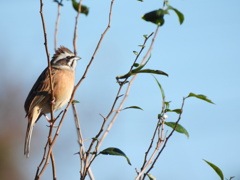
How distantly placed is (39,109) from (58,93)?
24cm

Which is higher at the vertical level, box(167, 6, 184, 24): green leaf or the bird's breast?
box(167, 6, 184, 24): green leaf

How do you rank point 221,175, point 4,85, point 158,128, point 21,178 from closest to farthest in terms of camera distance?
point 221,175, point 158,128, point 21,178, point 4,85

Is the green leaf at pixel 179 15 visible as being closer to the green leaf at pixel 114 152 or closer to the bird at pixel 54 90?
the green leaf at pixel 114 152

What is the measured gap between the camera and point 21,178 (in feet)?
36.0

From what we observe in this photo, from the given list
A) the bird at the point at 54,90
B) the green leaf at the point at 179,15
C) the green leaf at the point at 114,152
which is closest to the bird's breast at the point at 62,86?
the bird at the point at 54,90

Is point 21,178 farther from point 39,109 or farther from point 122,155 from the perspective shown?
point 122,155

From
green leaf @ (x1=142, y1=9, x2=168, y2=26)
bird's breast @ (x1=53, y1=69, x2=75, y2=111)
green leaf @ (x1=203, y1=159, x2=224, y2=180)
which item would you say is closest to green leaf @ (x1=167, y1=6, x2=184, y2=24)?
green leaf @ (x1=142, y1=9, x2=168, y2=26)

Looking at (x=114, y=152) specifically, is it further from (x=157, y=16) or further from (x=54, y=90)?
(x=54, y=90)

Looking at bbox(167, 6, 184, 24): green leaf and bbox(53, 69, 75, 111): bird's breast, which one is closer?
bbox(167, 6, 184, 24): green leaf

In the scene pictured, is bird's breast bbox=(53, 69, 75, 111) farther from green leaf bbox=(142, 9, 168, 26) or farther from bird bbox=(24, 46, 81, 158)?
green leaf bbox=(142, 9, 168, 26)

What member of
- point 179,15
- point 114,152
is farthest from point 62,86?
point 179,15

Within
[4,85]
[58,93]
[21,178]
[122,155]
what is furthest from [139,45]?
[4,85]

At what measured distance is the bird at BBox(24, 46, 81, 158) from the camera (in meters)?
4.95

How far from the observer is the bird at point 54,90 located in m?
4.95
